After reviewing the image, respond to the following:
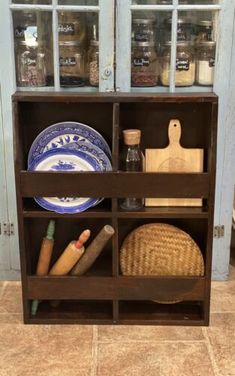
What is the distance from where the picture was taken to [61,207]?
1.68 meters

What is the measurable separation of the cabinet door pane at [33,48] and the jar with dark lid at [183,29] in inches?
16.0

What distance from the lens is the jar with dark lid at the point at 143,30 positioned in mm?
1793

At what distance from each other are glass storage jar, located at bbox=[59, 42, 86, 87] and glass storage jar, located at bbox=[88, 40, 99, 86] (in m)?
0.03

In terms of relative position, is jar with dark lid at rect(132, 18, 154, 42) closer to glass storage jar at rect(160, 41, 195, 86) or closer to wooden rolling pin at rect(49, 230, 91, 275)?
glass storage jar at rect(160, 41, 195, 86)

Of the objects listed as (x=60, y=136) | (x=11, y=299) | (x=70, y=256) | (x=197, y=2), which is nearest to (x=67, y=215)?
(x=70, y=256)

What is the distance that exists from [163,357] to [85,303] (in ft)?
1.26

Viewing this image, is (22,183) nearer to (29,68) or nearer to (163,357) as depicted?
(29,68)

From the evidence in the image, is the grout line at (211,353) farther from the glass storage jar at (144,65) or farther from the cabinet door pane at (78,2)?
the cabinet door pane at (78,2)

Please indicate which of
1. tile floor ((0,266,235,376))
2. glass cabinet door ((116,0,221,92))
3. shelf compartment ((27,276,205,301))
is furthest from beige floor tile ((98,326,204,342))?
glass cabinet door ((116,0,221,92))

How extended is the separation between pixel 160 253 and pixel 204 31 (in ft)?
2.56

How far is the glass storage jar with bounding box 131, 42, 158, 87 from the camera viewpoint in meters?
1.83

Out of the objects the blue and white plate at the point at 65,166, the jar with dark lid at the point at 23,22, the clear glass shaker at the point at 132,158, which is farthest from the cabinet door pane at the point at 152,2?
the blue and white plate at the point at 65,166

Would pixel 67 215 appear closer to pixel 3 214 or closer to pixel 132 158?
pixel 132 158

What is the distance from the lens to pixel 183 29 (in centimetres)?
180
